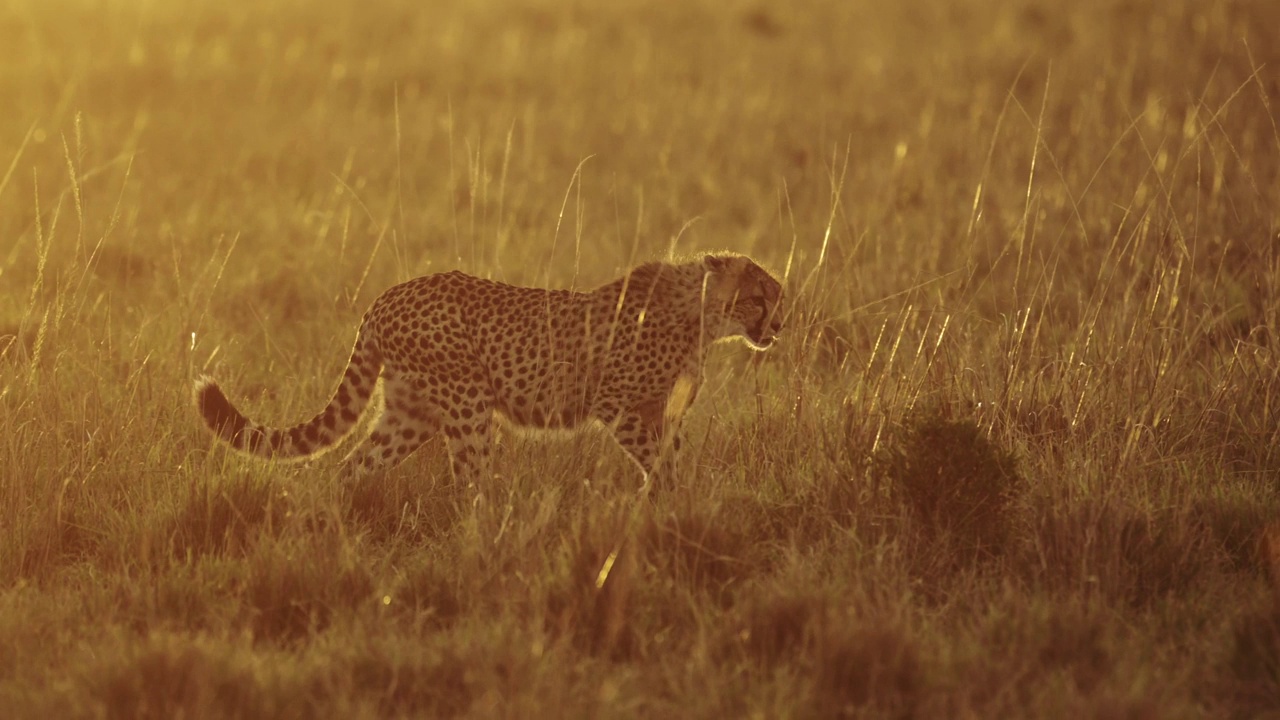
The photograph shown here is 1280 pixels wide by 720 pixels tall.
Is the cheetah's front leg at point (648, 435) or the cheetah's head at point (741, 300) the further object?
the cheetah's head at point (741, 300)

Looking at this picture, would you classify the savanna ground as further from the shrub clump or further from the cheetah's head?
the cheetah's head

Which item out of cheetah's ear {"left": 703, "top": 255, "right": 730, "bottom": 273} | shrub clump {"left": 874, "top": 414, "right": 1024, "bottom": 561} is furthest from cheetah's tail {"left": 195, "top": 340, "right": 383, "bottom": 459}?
shrub clump {"left": 874, "top": 414, "right": 1024, "bottom": 561}

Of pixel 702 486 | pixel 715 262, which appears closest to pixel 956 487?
pixel 702 486

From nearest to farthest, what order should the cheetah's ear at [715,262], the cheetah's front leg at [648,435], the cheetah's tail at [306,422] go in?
the cheetah's tail at [306,422] → the cheetah's front leg at [648,435] → the cheetah's ear at [715,262]

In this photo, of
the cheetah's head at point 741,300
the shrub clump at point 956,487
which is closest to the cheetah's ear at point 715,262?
the cheetah's head at point 741,300

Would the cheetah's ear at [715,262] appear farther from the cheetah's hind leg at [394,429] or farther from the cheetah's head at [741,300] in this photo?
the cheetah's hind leg at [394,429]

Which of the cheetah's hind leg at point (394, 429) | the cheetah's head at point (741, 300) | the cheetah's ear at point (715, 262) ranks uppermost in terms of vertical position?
the cheetah's ear at point (715, 262)

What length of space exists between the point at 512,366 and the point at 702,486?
775 mm

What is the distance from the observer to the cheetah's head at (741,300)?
4996 mm

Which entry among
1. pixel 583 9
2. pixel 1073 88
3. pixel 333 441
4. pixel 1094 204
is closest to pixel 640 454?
pixel 333 441

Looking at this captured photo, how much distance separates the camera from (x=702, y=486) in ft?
14.4

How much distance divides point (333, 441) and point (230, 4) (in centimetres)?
1179

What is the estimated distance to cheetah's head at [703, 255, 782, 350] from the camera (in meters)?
5.00

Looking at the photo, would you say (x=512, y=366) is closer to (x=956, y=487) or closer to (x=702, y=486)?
(x=702, y=486)
